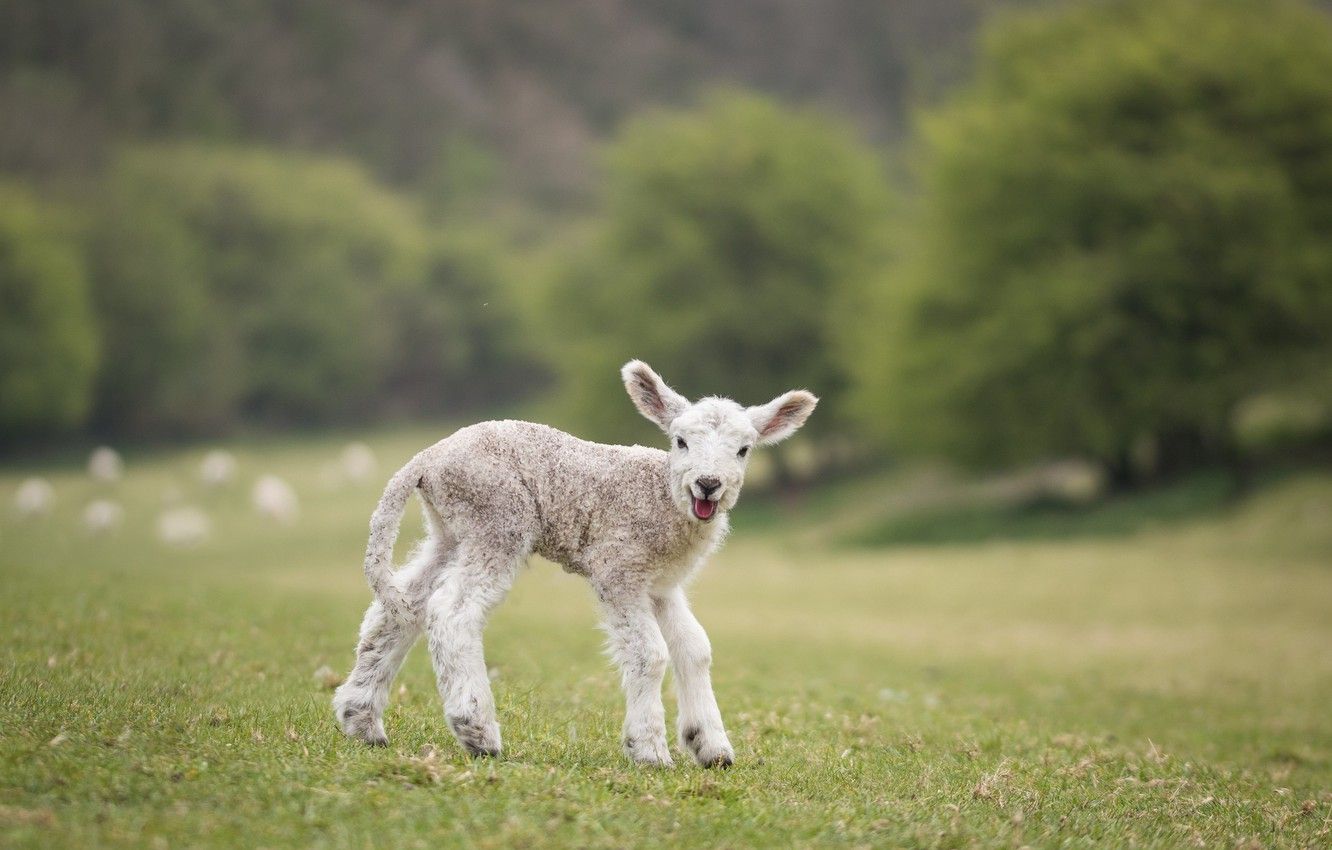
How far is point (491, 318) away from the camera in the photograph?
317ft

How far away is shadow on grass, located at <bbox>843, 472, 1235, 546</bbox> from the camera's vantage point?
122ft

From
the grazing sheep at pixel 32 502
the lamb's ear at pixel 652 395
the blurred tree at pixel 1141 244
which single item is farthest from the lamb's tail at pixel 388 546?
the grazing sheep at pixel 32 502

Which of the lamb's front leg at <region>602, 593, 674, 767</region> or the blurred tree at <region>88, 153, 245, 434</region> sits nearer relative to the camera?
the lamb's front leg at <region>602, 593, 674, 767</region>

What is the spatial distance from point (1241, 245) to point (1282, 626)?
16.2 meters

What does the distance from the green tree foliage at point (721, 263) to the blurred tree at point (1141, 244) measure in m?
12.5

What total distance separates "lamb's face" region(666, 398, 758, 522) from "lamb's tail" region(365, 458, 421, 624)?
1774 millimetres

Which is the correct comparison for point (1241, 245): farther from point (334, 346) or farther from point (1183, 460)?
point (334, 346)

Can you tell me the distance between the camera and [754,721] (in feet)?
37.1

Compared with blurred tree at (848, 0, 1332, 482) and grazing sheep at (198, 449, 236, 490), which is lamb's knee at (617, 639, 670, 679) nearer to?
blurred tree at (848, 0, 1332, 482)

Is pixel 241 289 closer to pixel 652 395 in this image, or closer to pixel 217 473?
pixel 217 473

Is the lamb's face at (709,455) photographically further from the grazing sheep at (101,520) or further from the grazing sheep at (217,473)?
the grazing sheep at (217,473)

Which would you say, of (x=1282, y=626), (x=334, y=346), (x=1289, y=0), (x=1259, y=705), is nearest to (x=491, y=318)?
(x=334, y=346)

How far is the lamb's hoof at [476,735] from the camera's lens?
826 cm

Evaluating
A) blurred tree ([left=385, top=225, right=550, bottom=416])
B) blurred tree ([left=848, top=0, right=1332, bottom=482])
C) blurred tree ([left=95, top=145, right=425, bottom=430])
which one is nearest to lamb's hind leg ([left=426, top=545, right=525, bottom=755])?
blurred tree ([left=848, top=0, right=1332, bottom=482])
